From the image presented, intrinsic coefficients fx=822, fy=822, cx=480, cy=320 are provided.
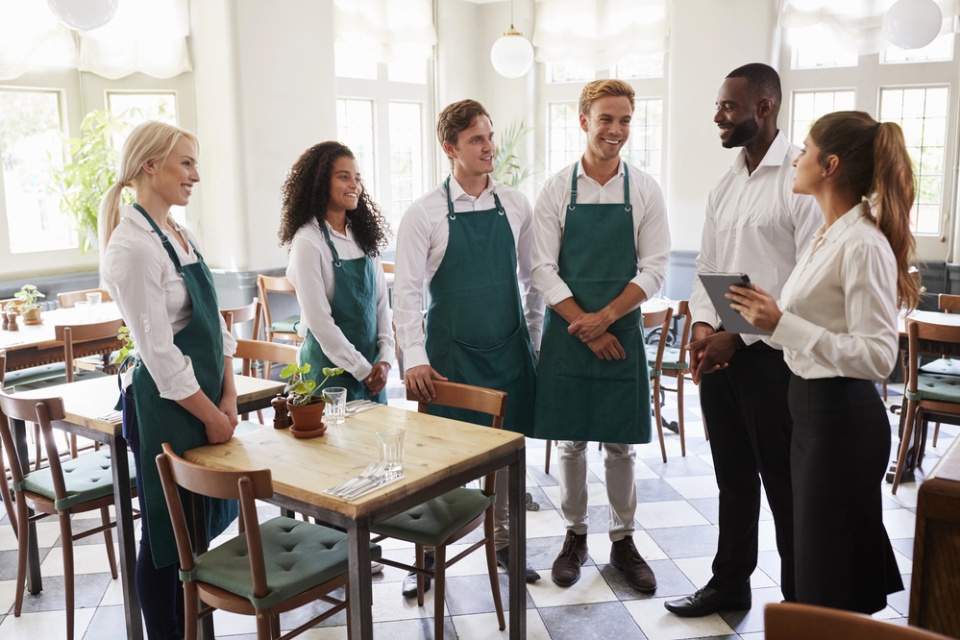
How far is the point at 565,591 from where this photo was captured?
3061mm

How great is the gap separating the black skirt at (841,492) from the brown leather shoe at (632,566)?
99 centimetres

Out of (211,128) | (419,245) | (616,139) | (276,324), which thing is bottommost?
(276,324)

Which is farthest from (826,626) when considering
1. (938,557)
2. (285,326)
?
(285,326)

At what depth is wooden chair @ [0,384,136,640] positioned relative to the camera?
2.60 metres

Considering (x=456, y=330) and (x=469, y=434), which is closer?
(x=469, y=434)

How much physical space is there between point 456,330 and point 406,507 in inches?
40.4

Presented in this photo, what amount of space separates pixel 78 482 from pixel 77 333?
145 cm

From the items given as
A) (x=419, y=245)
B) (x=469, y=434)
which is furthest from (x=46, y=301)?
(x=469, y=434)

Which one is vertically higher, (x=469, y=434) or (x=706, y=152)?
(x=706, y=152)

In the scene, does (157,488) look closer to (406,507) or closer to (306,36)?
(406,507)

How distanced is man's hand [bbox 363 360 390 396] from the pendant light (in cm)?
388

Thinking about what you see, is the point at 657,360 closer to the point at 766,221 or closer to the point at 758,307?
the point at 766,221

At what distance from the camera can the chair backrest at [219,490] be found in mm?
1913

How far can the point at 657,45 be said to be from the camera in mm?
6980
